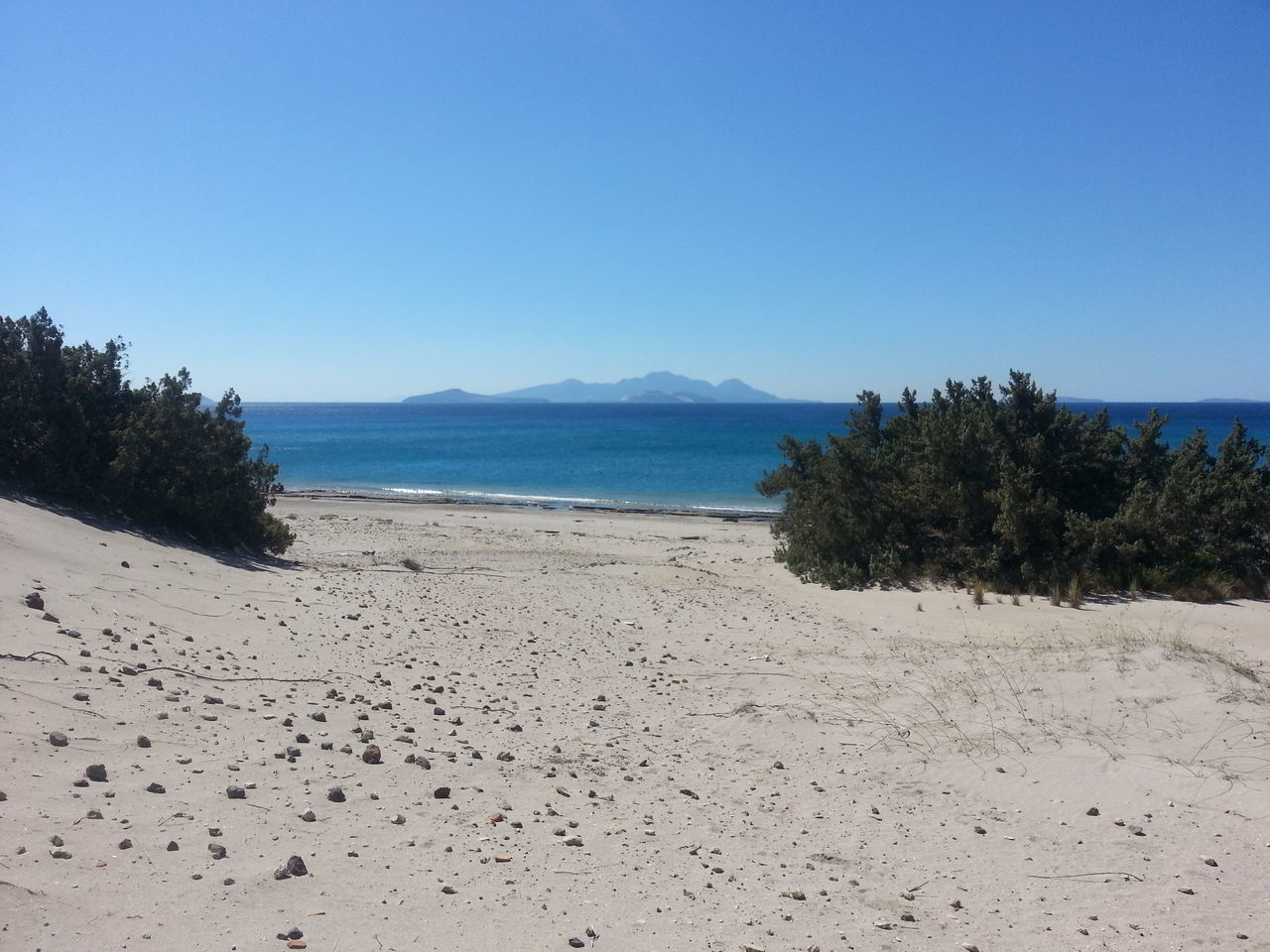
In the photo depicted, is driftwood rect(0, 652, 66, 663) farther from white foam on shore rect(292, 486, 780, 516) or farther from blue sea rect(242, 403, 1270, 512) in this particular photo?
white foam on shore rect(292, 486, 780, 516)

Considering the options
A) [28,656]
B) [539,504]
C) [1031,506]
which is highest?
[1031,506]

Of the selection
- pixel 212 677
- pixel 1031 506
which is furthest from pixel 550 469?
pixel 212 677

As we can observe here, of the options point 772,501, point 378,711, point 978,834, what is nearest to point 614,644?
point 378,711

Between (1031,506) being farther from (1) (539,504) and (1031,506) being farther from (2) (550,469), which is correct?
(2) (550,469)

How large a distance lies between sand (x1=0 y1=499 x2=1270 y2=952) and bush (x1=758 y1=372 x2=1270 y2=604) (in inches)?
71.1

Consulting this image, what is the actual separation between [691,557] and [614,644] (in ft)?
29.7

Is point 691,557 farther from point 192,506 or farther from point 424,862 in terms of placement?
point 424,862

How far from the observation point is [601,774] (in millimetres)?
6168

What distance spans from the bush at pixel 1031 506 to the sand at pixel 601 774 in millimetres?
1807

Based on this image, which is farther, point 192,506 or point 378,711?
point 192,506

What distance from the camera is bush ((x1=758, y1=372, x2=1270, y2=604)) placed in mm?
12922

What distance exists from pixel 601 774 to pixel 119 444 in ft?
35.5

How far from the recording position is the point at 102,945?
3385 mm

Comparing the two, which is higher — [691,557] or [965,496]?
[965,496]
